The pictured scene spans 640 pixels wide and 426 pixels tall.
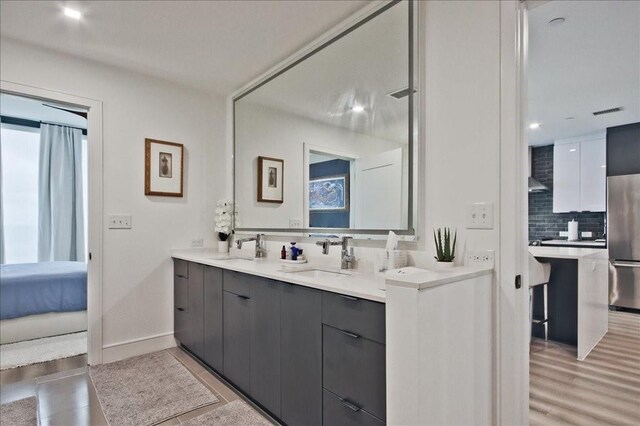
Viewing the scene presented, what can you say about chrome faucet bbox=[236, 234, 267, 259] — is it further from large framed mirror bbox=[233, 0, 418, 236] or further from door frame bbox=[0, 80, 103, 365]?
door frame bbox=[0, 80, 103, 365]

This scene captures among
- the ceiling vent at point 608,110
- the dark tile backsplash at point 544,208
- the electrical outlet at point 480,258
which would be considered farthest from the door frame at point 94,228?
the dark tile backsplash at point 544,208

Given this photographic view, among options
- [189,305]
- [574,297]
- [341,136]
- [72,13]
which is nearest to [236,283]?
[189,305]

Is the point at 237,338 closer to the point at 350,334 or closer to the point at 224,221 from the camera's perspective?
the point at 350,334

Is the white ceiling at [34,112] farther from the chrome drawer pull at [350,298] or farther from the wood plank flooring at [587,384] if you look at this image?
the wood plank flooring at [587,384]

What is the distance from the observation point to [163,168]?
3.23 metres

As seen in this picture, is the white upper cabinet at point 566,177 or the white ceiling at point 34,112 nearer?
the white ceiling at point 34,112

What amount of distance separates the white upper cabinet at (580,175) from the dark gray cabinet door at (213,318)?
5.57 meters

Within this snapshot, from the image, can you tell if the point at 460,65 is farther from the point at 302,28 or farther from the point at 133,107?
the point at 133,107

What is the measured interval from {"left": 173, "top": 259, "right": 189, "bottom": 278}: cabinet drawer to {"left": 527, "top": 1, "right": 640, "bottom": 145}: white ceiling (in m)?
2.94

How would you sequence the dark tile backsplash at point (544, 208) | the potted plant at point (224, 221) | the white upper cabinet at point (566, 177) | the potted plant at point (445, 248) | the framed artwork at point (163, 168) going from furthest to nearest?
the dark tile backsplash at point (544, 208) → the white upper cabinet at point (566, 177) → the potted plant at point (224, 221) → the framed artwork at point (163, 168) → the potted plant at point (445, 248)

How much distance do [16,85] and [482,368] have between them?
346 centimetres

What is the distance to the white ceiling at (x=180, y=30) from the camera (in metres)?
2.17

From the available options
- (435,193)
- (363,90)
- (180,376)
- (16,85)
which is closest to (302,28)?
(363,90)

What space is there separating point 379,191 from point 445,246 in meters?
0.54
